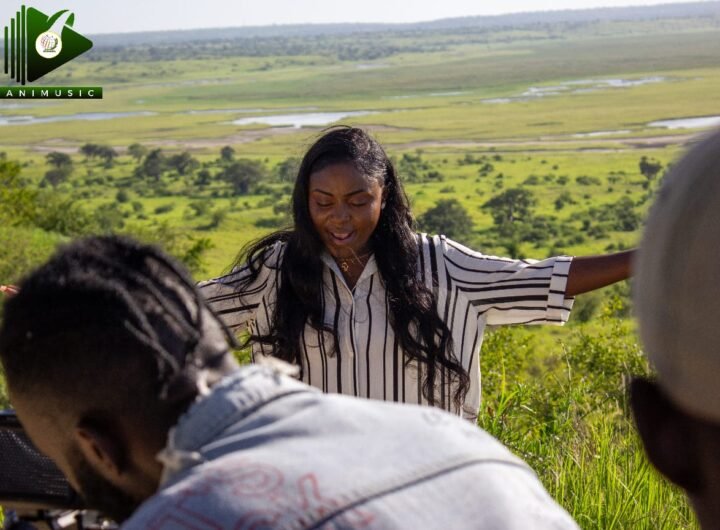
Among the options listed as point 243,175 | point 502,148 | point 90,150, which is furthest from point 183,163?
point 502,148

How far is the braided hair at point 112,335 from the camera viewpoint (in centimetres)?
142

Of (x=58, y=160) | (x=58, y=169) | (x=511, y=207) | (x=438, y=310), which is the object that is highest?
(x=438, y=310)

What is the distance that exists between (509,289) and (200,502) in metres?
2.17

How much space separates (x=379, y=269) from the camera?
338 cm

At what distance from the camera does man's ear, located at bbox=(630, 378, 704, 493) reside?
1030 millimetres

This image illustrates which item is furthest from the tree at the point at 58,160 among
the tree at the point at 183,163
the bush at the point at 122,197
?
the bush at the point at 122,197

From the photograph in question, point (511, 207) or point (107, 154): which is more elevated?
point (511, 207)

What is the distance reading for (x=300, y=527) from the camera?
122cm

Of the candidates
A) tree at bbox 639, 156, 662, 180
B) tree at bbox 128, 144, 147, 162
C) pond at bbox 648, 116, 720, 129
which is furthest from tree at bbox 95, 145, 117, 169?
pond at bbox 648, 116, 720, 129

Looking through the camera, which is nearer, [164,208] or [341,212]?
[341,212]

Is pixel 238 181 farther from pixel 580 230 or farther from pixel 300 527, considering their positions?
pixel 300 527

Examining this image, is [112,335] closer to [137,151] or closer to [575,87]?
[137,151]

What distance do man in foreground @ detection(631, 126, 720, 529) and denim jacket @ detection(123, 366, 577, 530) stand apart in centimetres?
30

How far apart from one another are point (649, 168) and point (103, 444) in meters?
68.1
